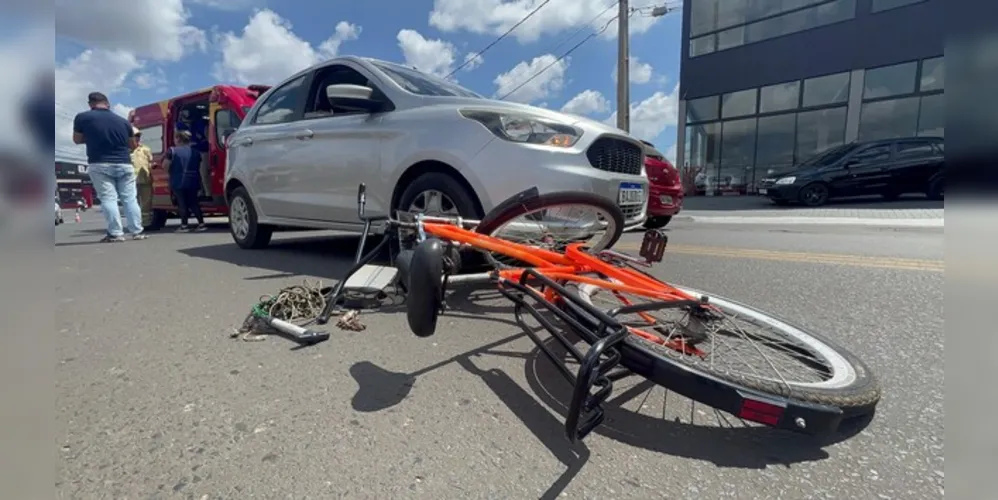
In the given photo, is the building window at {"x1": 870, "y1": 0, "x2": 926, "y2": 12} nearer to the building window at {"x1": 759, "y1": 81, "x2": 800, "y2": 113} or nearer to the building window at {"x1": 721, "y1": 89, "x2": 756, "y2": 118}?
the building window at {"x1": 759, "y1": 81, "x2": 800, "y2": 113}

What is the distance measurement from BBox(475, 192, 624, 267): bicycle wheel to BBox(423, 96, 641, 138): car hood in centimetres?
Answer: 71

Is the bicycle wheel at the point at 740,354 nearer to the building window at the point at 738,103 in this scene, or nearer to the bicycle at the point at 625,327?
the bicycle at the point at 625,327

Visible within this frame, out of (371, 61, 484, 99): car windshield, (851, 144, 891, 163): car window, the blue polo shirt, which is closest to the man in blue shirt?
the blue polo shirt

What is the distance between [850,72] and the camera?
50.9 feet

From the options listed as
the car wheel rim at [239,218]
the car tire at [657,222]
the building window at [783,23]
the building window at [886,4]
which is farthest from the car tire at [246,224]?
the building window at [886,4]

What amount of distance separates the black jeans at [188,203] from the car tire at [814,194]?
46.0 ft

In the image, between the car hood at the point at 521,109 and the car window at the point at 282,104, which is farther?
the car window at the point at 282,104

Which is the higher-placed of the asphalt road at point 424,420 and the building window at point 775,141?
the building window at point 775,141

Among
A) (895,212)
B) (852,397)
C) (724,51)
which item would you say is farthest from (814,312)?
(724,51)

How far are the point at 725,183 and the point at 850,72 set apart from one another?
18.1 feet

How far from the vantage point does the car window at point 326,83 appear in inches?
156

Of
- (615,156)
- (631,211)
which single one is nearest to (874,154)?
(631,211)

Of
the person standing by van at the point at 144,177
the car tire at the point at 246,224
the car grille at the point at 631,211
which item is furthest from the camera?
the person standing by van at the point at 144,177

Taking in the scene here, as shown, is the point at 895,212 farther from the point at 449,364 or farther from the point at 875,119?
the point at 449,364
